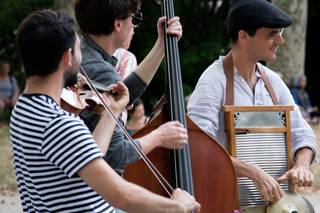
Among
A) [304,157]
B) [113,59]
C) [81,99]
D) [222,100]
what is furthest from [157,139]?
[304,157]

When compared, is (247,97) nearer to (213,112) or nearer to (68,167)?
(213,112)

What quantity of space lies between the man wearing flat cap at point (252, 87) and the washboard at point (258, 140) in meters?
0.07

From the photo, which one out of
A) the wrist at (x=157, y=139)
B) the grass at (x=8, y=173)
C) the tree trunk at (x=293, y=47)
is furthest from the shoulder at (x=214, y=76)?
the tree trunk at (x=293, y=47)

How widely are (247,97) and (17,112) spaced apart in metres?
1.53

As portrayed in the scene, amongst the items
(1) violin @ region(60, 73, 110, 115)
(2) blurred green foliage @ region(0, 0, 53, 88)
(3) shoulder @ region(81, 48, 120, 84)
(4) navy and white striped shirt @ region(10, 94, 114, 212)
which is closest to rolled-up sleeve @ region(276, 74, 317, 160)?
(3) shoulder @ region(81, 48, 120, 84)

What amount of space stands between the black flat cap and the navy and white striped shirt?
1.47 meters

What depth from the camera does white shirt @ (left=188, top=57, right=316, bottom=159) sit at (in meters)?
3.90

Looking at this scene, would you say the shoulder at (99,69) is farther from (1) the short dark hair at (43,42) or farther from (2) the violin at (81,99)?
(1) the short dark hair at (43,42)

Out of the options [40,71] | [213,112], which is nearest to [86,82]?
[40,71]

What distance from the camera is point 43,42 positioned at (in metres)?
2.75

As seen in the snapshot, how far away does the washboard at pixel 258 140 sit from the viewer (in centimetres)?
388

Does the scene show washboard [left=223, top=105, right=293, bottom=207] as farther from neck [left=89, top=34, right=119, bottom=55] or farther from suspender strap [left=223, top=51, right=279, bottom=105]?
neck [left=89, top=34, right=119, bottom=55]

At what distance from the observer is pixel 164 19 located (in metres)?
3.75

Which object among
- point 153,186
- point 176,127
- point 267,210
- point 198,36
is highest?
point 176,127
